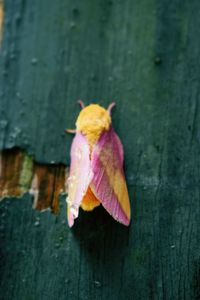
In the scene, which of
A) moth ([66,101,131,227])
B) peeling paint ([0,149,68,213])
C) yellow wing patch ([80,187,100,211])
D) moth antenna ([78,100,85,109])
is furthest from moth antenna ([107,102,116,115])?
yellow wing patch ([80,187,100,211])

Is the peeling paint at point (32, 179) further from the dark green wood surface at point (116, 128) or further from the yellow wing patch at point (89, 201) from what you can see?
the yellow wing patch at point (89, 201)

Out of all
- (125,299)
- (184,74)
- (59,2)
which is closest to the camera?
(125,299)

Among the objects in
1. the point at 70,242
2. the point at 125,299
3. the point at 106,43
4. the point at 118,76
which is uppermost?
the point at 106,43

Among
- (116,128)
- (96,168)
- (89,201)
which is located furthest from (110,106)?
(89,201)

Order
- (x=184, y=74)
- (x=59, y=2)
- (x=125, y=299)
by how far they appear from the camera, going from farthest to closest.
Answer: (x=59, y=2)
(x=184, y=74)
(x=125, y=299)

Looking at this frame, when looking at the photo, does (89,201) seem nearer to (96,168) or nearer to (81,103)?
(96,168)

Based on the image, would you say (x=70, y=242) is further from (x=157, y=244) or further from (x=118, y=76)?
(x=118, y=76)

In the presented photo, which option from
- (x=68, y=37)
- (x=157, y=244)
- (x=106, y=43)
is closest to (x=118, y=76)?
(x=106, y=43)

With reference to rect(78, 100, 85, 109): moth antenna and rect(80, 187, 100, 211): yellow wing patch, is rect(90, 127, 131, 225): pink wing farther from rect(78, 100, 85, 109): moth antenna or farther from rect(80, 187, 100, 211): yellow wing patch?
rect(78, 100, 85, 109): moth antenna
